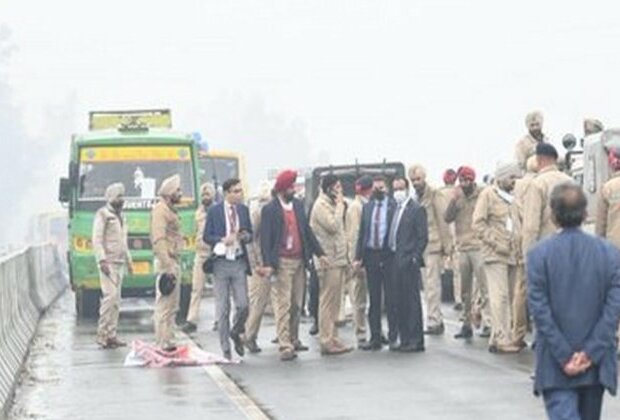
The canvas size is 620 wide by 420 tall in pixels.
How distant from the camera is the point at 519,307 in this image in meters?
18.0

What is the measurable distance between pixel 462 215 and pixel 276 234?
9.53 feet

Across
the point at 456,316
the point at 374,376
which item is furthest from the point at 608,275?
the point at 456,316

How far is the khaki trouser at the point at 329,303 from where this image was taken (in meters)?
19.3

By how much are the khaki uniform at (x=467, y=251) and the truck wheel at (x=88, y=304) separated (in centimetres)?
926

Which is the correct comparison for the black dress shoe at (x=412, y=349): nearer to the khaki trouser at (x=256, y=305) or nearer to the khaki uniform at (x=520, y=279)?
the khaki uniform at (x=520, y=279)

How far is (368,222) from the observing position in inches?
783

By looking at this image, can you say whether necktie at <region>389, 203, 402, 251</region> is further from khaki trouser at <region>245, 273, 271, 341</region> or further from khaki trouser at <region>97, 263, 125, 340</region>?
khaki trouser at <region>97, 263, 125, 340</region>

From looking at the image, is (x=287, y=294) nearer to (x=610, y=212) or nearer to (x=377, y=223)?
(x=377, y=223)

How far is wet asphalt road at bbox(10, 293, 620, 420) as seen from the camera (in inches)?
557

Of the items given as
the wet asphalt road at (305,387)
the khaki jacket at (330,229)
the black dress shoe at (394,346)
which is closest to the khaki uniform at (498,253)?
the wet asphalt road at (305,387)

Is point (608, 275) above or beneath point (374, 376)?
above

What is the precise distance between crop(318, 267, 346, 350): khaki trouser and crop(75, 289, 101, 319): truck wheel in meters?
9.81

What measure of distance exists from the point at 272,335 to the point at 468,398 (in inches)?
320

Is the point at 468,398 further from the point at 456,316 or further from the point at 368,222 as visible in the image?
the point at 456,316
